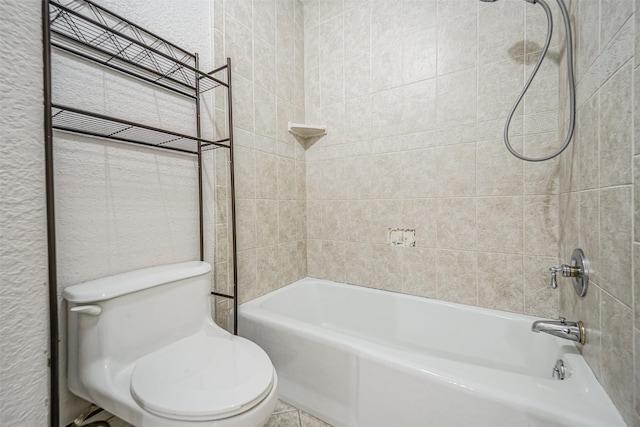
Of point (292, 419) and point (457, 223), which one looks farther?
point (457, 223)

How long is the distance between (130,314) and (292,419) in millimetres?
833

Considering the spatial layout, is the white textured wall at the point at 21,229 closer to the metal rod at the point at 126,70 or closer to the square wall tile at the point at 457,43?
the metal rod at the point at 126,70

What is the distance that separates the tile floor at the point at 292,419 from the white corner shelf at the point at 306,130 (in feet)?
5.28

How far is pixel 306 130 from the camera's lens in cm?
188

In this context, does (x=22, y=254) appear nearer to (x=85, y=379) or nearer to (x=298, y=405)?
(x=85, y=379)

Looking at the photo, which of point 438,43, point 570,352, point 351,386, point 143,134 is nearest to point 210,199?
point 143,134

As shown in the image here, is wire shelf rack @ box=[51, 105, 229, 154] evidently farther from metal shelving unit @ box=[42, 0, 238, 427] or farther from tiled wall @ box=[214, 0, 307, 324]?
tiled wall @ box=[214, 0, 307, 324]

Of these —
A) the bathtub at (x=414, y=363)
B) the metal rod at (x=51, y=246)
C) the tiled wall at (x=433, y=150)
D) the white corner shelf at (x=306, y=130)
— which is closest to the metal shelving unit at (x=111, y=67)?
the metal rod at (x=51, y=246)

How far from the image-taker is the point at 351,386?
Result: 105 cm

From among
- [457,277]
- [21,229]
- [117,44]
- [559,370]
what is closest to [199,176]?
[117,44]

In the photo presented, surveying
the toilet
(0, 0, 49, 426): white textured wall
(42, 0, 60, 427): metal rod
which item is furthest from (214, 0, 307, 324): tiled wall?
(0, 0, 49, 426): white textured wall

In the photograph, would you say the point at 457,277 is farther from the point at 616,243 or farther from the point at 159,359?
the point at 159,359

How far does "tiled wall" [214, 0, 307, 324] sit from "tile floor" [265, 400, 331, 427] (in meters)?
0.51

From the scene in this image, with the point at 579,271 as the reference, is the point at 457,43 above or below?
above
